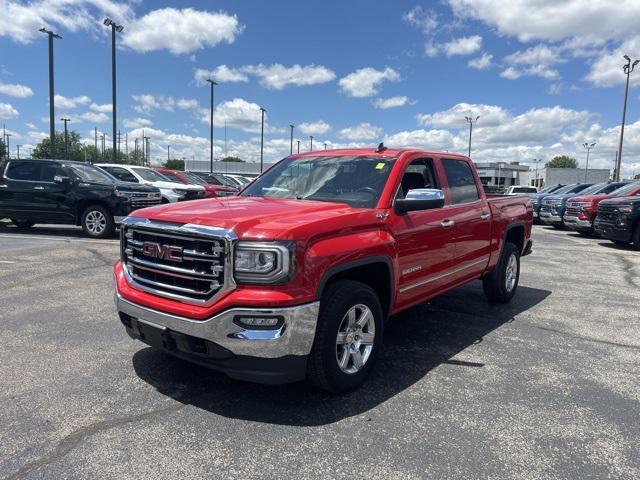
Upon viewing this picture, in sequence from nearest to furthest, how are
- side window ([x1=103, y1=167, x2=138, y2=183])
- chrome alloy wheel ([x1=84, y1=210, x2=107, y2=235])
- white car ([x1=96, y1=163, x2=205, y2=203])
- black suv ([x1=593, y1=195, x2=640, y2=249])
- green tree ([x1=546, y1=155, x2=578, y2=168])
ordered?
chrome alloy wheel ([x1=84, y1=210, x2=107, y2=235]) < black suv ([x1=593, y1=195, x2=640, y2=249]) < white car ([x1=96, y1=163, x2=205, y2=203]) < side window ([x1=103, y1=167, x2=138, y2=183]) < green tree ([x1=546, y1=155, x2=578, y2=168])

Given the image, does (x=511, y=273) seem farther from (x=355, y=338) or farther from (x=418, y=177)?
(x=355, y=338)

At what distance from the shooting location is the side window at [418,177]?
464 centimetres

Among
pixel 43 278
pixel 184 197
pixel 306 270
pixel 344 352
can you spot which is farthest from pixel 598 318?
pixel 184 197

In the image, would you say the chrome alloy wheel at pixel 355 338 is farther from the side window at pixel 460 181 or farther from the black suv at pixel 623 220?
the black suv at pixel 623 220

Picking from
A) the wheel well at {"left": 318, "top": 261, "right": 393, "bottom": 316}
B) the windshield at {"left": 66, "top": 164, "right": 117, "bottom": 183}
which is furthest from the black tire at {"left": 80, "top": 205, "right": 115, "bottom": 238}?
the wheel well at {"left": 318, "top": 261, "right": 393, "bottom": 316}

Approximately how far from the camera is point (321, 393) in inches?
147

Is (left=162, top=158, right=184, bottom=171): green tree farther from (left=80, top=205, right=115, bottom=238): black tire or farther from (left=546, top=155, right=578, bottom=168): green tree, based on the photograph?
(left=80, top=205, right=115, bottom=238): black tire

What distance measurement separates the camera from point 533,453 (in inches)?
119

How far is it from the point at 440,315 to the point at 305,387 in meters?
2.67

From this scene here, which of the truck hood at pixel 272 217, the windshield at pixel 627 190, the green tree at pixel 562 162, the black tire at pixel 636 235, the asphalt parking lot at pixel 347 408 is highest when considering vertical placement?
the green tree at pixel 562 162

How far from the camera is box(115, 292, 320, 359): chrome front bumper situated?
3.14 metres

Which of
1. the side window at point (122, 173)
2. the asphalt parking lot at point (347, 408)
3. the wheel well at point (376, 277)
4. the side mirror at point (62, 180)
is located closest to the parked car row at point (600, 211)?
the asphalt parking lot at point (347, 408)

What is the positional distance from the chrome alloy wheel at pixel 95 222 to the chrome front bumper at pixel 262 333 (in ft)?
31.5

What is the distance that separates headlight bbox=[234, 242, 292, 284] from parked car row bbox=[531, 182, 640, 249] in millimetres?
12121
